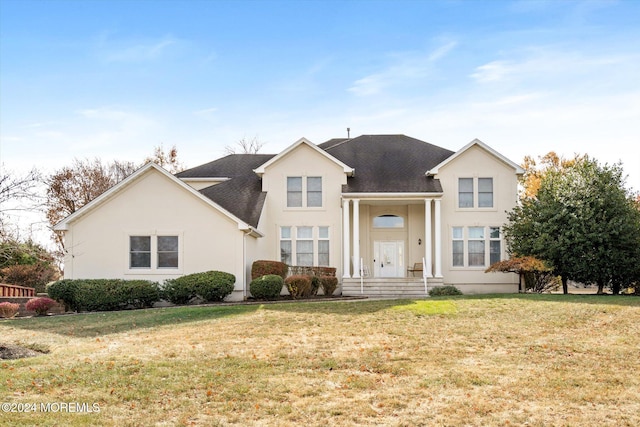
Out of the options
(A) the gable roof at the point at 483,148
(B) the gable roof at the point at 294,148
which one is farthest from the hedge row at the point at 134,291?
(A) the gable roof at the point at 483,148

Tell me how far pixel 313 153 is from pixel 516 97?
10.1 meters

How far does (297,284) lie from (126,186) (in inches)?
307

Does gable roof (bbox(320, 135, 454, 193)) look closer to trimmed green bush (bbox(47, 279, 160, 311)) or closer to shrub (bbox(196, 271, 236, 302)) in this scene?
shrub (bbox(196, 271, 236, 302))

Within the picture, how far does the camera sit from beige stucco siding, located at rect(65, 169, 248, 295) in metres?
25.1

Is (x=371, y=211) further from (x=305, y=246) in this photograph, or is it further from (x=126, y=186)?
(x=126, y=186)

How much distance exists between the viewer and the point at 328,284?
26.7m

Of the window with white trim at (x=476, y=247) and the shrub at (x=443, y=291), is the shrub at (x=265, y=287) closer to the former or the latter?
the shrub at (x=443, y=291)

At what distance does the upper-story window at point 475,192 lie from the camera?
29.4m

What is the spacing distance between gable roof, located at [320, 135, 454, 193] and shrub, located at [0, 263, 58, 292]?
18.1 meters

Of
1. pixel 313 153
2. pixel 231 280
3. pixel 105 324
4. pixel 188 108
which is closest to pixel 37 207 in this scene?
pixel 105 324

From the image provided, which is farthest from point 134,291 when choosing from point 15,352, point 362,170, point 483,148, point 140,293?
point 483,148

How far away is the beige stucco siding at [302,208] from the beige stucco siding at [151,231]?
14.6 feet

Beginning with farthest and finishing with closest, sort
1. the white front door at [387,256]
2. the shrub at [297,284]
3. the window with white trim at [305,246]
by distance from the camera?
the white front door at [387,256] → the window with white trim at [305,246] → the shrub at [297,284]

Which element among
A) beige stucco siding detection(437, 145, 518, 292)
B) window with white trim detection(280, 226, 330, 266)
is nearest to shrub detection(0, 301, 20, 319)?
window with white trim detection(280, 226, 330, 266)
